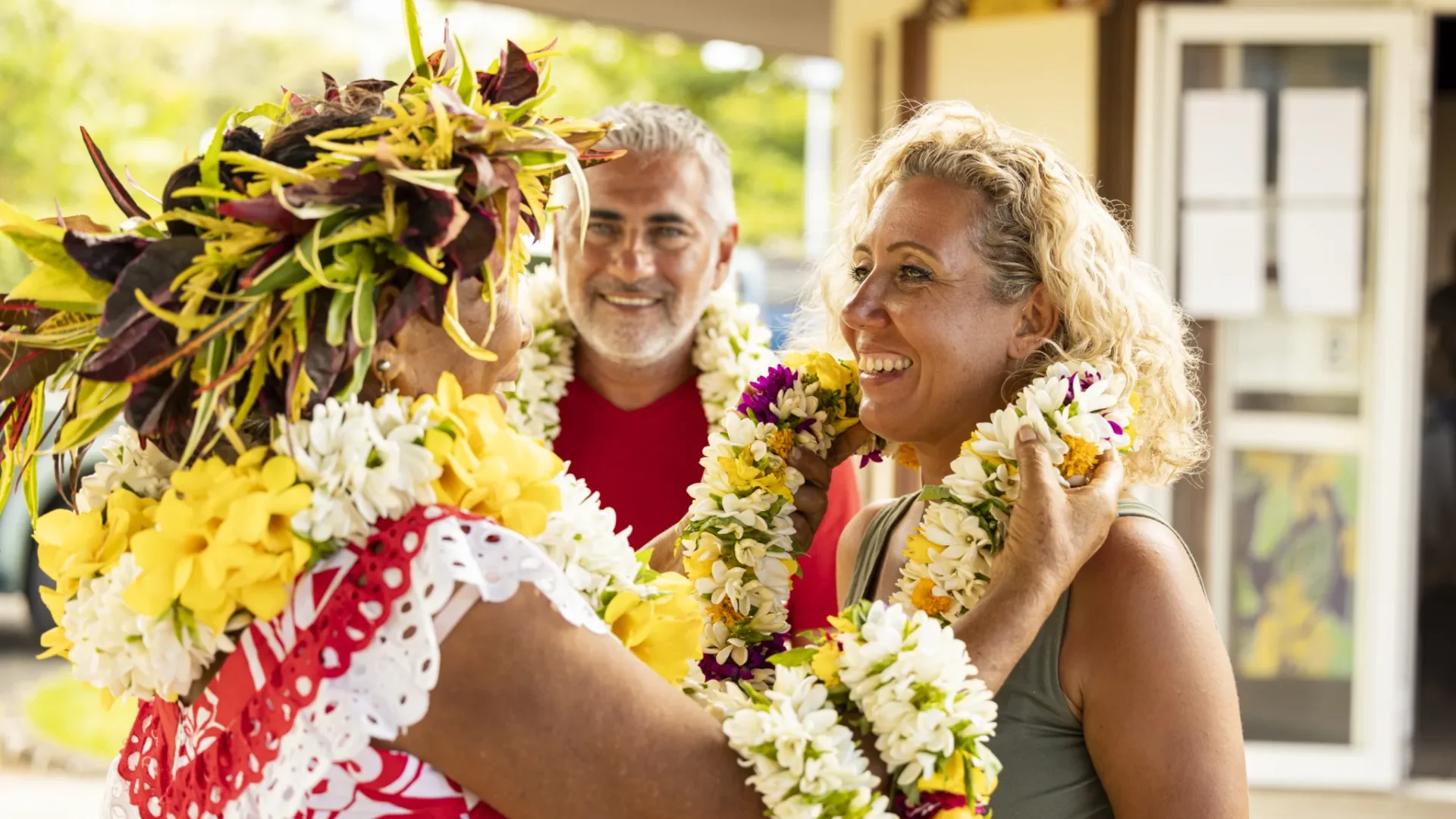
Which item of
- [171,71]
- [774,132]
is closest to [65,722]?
[171,71]

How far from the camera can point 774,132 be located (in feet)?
68.5

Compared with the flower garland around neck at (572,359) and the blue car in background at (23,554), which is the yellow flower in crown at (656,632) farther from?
the blue car in background at (23,554)

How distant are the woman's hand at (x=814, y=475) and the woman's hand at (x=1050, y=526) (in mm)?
754

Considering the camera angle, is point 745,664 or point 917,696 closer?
point 917,696

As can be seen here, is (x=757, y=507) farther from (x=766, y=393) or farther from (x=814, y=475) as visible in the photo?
(x=766, y=393)

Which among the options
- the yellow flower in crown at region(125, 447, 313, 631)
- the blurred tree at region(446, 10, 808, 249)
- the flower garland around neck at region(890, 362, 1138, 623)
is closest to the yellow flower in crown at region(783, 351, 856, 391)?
the flower garland around neck at region(890, 362, 1138, 623)

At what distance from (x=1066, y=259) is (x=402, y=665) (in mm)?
1409

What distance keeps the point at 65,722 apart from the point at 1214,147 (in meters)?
5.82

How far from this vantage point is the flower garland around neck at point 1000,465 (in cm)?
227

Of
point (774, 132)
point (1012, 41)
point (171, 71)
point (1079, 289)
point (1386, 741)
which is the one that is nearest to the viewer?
point (1079, 289)

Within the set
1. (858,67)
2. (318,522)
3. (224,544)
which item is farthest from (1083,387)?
(858,67)

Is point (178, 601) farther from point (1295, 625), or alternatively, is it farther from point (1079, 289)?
point (1295, 625)

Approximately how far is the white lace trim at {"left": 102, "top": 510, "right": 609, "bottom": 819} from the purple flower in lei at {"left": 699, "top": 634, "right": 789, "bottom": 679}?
3.36 ft

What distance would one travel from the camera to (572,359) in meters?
3.98
